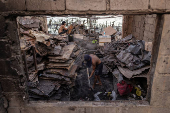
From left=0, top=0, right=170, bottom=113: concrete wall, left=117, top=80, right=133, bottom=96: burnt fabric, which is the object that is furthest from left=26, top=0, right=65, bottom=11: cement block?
left=117, top=80, right=133, bottom=96: burnt fabric

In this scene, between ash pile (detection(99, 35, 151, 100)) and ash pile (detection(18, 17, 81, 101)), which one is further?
ash pile (detection(99, 35, 151, 100))

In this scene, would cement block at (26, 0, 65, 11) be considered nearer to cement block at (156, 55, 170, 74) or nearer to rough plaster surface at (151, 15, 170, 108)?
rough plaster surface at (151, 15, 170, 108)

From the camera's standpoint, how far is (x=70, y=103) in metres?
2.62

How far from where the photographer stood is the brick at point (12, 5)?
1955 millimetres

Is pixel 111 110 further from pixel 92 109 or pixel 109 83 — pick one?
pixel 109 83

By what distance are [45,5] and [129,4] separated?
1347mm

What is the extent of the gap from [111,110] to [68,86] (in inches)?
122

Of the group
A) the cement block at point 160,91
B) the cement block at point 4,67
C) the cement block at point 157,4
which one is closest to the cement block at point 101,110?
the cement block at point 160,91

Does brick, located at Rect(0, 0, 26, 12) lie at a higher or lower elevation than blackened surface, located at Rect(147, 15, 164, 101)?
higher

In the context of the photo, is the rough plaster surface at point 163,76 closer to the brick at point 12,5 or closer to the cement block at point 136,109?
the cement block at point 136,109

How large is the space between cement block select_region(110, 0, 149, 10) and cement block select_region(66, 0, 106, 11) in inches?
6.3

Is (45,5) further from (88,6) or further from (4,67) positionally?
(4,67)

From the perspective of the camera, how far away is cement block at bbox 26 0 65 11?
6.50 ft

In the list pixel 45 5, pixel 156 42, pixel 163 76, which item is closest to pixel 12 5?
pixel 45 5
